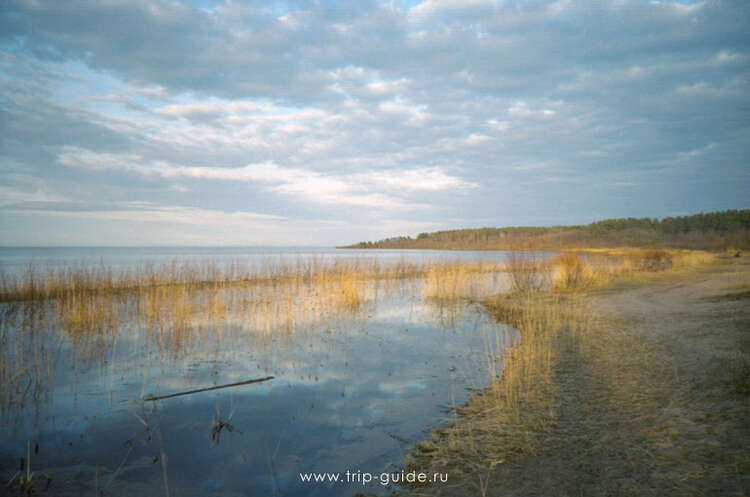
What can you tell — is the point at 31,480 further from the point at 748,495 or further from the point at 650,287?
the point at 650,287

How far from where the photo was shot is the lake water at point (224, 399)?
3193 mm

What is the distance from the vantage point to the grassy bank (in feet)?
8.58

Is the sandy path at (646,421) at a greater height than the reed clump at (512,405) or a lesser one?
greater

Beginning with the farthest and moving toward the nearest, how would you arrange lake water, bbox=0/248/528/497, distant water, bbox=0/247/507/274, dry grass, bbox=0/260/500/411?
distant water, bbox=0/247/507/274
dry grass, bbox=0/260/500/411
lake water, bbox=0/248/528/497

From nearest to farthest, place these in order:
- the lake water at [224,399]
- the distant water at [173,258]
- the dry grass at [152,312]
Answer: the lake water at [224,399]
the dry grass at [152,312]
the distant water at [173,258]

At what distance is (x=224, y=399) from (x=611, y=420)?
4265mm

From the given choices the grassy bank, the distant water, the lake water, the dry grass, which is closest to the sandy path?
the grassy bank

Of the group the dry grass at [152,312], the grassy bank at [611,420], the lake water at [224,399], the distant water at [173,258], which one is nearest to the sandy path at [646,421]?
the grassy bank at [611,420]

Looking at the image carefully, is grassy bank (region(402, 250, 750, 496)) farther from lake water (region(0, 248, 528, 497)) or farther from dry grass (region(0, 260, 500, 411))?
dry grass (region(0, 260, 500, 411))

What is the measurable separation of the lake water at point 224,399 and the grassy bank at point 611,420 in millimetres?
548

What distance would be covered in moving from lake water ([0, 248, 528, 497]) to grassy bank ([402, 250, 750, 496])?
1.80 ft

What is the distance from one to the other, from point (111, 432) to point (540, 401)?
4.56 meters

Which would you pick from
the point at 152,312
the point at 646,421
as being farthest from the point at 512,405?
the point at 152,312

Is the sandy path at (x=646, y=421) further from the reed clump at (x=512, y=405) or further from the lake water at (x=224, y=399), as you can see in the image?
the lake water at (x=224, y=399)
